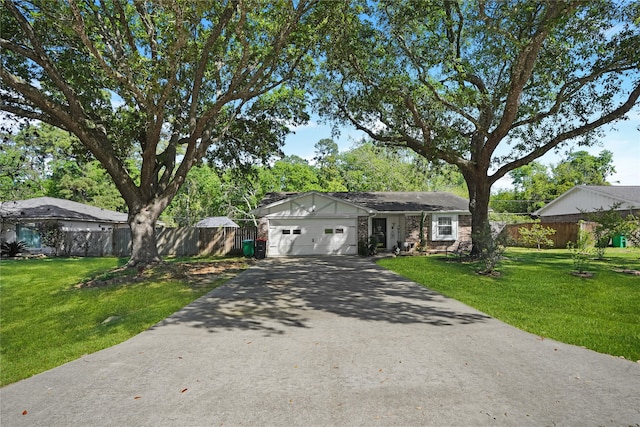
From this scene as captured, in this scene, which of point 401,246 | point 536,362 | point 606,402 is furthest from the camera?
point 401,246

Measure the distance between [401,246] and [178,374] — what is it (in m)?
18.0

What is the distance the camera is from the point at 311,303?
7.87m

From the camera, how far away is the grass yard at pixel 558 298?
5520 millimetres

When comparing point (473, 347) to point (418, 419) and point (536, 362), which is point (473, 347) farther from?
point (418, 419)

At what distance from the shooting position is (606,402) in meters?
3.39

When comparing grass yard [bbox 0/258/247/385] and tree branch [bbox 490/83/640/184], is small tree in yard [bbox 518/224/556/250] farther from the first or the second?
grass yard [bbox 0/258/247/385]

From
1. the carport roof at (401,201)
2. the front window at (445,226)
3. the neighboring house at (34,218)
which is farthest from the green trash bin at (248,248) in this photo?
the front window at (445,226)

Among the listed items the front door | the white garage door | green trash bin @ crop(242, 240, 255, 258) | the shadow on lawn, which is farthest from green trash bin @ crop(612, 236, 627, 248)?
green trash bin @ crop(242, 240, 255, 258)

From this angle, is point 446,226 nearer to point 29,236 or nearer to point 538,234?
point 538,234

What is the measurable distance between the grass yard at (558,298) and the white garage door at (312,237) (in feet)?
20.3

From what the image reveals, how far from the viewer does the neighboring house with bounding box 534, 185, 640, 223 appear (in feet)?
75.9

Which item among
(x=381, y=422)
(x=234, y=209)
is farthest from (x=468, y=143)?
(x=234, y=209)

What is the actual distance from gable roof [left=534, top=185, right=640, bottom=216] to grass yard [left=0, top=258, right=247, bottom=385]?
23.2 m

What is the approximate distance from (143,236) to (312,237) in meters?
8.80
